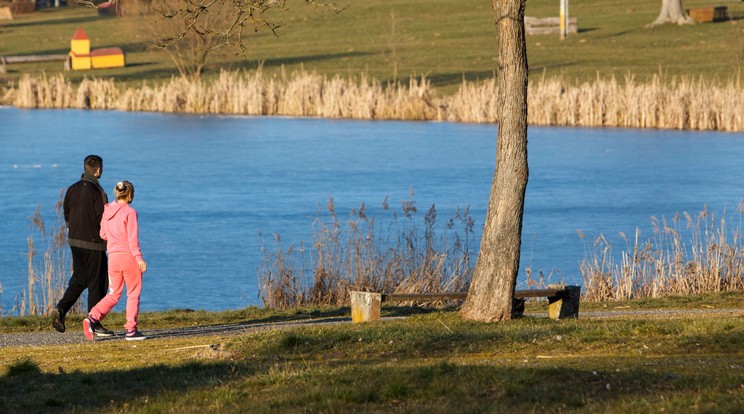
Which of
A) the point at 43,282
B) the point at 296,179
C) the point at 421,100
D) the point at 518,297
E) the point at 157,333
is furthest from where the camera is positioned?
the point at 421,100

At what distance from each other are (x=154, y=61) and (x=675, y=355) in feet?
185

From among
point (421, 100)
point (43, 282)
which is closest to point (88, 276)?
point (43, 282)

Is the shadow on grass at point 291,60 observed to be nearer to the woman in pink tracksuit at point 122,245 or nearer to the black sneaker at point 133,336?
the black sneaker at point 133,336

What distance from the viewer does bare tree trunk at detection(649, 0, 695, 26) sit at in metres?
67.4

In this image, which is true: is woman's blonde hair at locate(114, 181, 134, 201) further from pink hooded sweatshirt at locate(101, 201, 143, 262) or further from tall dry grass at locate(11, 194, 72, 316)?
tall dry grass at locate(11, 194, 72, 316)

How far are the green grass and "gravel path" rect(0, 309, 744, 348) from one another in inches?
1213

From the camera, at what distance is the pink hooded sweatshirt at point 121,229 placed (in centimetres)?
1195

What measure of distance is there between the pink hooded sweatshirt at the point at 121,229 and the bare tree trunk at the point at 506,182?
3157 mm

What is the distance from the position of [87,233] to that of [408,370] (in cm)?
471

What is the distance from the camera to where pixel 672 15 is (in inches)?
2680

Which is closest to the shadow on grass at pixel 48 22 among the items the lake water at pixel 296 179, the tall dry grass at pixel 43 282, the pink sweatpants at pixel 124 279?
the lake water at pixel 296 179

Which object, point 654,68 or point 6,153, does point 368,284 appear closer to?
point 6,153

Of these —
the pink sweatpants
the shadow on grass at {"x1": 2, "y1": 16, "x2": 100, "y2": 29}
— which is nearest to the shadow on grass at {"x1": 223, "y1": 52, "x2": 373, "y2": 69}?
the shadow on grass at {"x1": 2, "y1": 16, "x2": 100, "y2": 29}

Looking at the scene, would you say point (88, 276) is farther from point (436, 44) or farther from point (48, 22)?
point (48, 22)
